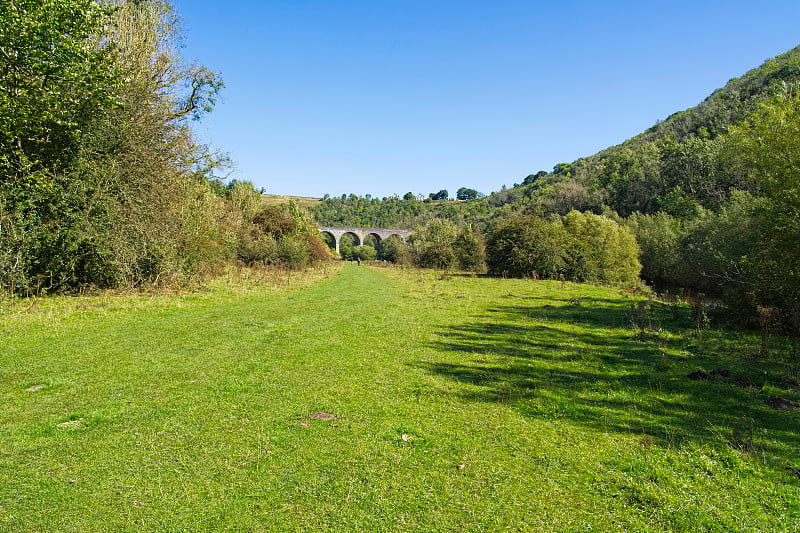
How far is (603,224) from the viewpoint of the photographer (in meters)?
41.4

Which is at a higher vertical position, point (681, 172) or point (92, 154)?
point (681, 172)

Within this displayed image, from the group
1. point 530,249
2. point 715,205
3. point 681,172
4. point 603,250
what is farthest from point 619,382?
Result: point 681,172

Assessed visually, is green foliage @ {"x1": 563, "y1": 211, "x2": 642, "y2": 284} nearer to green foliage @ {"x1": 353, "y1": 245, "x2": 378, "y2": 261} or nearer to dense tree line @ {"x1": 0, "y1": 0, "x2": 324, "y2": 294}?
dense tree line @ {"x1": 0, "y1": 0, "x2": 324, "y2": 294}

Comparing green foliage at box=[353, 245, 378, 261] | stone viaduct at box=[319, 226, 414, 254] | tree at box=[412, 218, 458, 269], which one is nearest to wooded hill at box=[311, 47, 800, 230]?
tree at box=[412, 218, 458, 269]

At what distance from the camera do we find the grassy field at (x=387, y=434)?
388 centimetres

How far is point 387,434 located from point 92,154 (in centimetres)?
1953

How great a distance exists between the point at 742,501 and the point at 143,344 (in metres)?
11.6

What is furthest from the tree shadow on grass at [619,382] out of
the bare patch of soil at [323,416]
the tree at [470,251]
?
the tree at [470,251]

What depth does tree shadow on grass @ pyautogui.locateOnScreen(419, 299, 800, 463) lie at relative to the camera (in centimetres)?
593

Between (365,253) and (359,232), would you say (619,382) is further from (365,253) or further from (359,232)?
(359,232)

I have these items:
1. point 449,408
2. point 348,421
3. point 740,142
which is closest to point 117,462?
point 348,421

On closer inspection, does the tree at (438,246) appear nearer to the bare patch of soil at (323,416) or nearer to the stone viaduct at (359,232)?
the bare patch of soil at (323,416)

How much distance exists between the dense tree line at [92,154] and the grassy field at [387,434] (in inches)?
245

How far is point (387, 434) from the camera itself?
5.50 m
